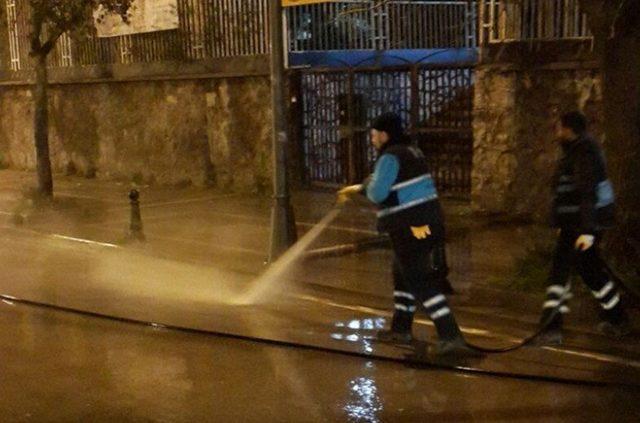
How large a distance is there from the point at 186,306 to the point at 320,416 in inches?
139

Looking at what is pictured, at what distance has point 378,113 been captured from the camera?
16.1 metres

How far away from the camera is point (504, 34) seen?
1330 centimetres

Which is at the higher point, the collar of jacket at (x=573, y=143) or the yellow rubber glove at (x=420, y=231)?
the collar of jacket at (x=573, y=143)

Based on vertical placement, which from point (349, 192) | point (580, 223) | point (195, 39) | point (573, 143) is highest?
point (195, 39)

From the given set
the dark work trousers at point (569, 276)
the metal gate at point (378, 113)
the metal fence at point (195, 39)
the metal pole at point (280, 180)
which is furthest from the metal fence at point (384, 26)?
the dark work trousers at point (569, 276)

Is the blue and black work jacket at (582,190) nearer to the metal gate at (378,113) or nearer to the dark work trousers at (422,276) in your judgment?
the dark work trousers at (422,276)

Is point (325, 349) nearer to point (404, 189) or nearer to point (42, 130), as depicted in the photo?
point (404, 189)

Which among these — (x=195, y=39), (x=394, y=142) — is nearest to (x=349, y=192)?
(x=394, y=142)

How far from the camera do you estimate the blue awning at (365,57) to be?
56.3ft

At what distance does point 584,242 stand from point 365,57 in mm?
12084

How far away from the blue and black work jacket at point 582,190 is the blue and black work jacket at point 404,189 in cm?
96

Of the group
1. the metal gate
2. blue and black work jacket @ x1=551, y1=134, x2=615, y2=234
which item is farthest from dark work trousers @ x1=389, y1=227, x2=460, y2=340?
the metal gate

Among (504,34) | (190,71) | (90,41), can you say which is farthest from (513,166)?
(90,41)

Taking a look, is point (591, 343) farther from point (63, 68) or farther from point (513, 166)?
point (63, 68)
